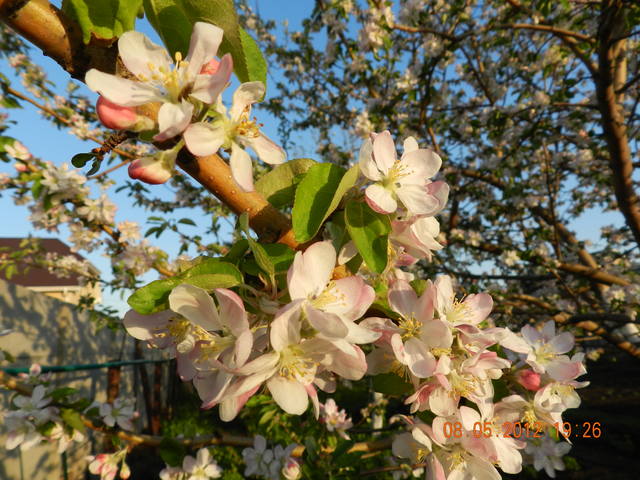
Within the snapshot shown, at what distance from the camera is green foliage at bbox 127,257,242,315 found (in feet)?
1.80

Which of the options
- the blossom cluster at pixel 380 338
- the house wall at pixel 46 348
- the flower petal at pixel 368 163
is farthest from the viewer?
the house wall at pixel 46 348

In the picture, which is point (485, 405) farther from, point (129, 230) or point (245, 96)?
point (129, 230)

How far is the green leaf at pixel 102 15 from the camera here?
1.55 feet

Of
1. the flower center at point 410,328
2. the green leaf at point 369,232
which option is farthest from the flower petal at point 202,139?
the flower center at point 410,328

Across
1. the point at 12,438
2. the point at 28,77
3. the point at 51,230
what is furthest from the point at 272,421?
the point at 28,77

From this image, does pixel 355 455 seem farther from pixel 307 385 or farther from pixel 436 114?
pixel 436 114

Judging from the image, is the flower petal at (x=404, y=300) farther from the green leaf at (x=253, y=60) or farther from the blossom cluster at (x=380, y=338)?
the green leaf at (x=253, y=60)

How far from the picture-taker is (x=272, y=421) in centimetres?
250

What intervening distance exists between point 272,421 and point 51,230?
7.93ft

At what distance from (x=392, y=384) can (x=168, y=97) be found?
696 mm

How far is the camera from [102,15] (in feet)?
1.59

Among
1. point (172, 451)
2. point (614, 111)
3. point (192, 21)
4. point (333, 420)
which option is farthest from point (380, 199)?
point (333, 420)

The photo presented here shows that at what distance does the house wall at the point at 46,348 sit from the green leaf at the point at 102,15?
371 centimetres

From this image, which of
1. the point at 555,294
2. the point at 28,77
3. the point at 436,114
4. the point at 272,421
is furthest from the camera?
the point at 555,294
